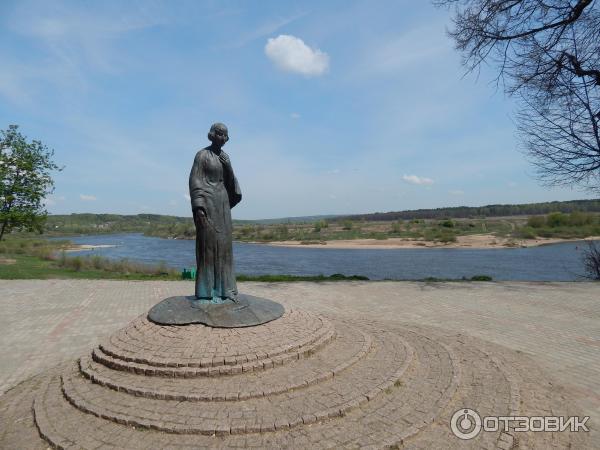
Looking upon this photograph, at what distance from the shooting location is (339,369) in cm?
434

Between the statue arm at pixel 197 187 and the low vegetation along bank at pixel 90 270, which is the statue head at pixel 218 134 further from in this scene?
the low vegetation along bank at pixel 90 270

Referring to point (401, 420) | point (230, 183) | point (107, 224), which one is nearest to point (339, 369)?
point (401, 420)

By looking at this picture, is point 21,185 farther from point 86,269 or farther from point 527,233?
point 527,233

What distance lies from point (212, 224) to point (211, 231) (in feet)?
0.33

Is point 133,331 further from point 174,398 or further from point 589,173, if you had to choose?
point 589,173

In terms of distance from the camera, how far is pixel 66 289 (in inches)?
459

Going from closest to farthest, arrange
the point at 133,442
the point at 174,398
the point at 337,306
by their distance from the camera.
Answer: the point at 133,442 → the point at 174,398 → the point at 337,306

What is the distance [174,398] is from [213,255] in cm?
202

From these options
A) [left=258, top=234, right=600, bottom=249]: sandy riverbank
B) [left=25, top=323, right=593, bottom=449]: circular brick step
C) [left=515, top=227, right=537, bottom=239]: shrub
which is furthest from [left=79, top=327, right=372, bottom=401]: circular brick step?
[left=515, top=227, right=537, bottom=239]: shrub

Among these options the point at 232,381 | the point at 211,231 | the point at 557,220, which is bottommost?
the point at 232,381

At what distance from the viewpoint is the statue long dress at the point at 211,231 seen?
530 centimetres

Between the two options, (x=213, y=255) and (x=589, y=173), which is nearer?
(x=213, y=255)

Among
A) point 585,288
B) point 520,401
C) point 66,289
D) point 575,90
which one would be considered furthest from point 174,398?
point 575,90

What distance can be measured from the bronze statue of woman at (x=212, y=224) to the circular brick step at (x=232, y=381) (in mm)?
1404
